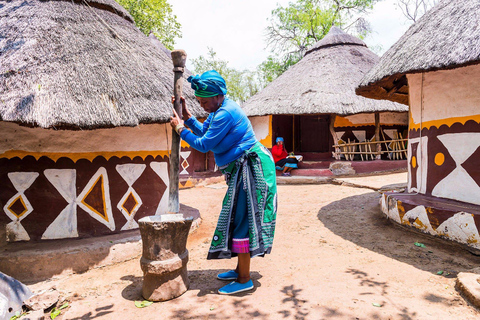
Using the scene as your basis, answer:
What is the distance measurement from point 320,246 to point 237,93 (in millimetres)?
27524

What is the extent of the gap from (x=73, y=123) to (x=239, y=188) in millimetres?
1731

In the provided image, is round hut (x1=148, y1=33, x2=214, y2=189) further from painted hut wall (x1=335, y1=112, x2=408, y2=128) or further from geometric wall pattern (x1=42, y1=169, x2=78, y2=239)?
geometric wall pattern (x1=42, y1=169, x2=78, y2=239)

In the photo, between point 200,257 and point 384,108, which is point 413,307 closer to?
point 200,257

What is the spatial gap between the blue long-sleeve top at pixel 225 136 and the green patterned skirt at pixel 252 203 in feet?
0.23

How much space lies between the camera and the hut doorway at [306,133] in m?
11.2

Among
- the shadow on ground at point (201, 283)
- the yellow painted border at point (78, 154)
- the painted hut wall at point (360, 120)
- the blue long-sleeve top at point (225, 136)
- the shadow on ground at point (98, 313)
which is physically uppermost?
the painted hut wall at point (360, 120)

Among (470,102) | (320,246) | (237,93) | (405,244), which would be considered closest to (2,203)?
(320,246)

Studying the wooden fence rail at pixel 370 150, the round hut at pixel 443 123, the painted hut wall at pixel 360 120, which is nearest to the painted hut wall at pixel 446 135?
the round hut at pixel 443 123

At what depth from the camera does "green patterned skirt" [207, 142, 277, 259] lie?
7.95ft

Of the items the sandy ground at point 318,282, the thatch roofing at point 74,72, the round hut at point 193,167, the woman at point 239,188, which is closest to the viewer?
the sandy ground at point 318,282

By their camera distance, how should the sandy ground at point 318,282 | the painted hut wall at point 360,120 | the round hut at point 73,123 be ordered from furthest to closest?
1. the painted hut wall at point 360,120
2. the round hut at point 73,123
3. the sandy ground at point 318,282

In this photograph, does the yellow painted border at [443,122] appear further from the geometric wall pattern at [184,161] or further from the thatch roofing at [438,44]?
the geometric wall pattern at [184,161]

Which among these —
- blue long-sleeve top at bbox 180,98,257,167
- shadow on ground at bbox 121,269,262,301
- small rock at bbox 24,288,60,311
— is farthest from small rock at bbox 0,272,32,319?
blue long-sleeve top at bbox 180,98,257,167

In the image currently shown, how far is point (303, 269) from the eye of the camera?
2930 millimetres
